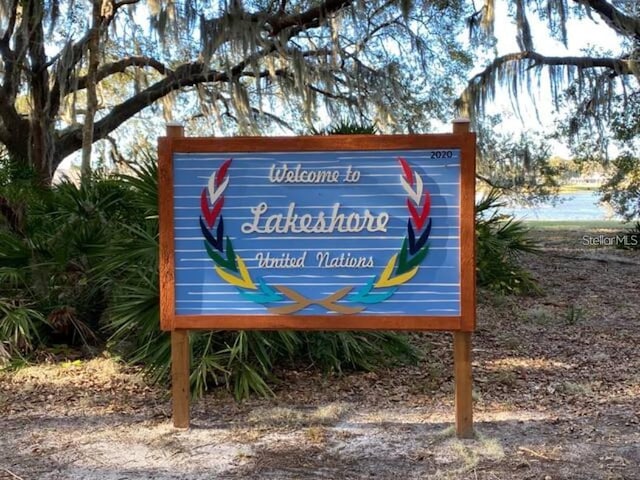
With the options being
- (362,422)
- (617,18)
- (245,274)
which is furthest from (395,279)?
(617,18)

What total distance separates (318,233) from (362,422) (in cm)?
133

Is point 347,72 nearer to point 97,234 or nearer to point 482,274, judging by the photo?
point 482,274

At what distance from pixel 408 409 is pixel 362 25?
1080 cm

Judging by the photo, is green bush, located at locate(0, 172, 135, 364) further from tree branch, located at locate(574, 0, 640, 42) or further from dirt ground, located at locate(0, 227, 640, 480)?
tree branch, located at locate(574, 0, 640, 42)

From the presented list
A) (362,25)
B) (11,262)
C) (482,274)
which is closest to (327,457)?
(11,262)

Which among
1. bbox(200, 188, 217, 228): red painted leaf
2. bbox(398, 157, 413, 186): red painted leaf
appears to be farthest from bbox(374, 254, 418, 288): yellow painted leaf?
bbox(200, 188, 217, 228): red painted leaf

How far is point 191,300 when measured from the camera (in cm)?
388

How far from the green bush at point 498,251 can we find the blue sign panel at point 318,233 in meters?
4.45

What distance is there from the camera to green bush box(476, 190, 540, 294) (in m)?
8.29

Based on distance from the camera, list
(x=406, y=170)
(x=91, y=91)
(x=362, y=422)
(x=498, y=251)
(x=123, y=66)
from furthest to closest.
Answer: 1. (x=123, y=66)
2. (x=91, y=91)
3. (x=498, y=251)
4. (x=362, y=422)
5. (x=406, y=170)

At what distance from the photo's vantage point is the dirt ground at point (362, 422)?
3369 millimetres

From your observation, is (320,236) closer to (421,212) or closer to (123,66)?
(421,212)

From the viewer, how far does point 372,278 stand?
3801mm

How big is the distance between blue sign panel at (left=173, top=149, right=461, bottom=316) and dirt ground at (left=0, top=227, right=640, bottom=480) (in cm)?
81
